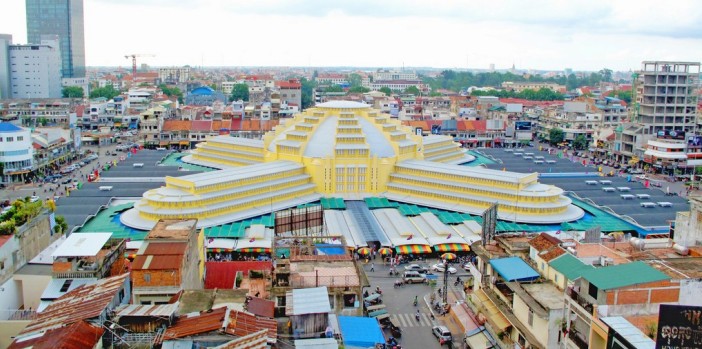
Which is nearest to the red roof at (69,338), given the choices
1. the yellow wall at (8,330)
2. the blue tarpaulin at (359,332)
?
the yellow wall at (8,330)

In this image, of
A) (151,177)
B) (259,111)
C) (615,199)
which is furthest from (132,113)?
(615,199)

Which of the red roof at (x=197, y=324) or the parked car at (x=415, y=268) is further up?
the red roof at (x=197, y=324)

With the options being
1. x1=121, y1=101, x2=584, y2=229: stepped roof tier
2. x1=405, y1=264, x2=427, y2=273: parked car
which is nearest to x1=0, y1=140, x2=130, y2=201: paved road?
x1=121, y1=101, x2=584, y2=229: stepped roof tier

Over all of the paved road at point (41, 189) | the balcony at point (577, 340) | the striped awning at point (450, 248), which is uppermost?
the balcony at point (577, 340)

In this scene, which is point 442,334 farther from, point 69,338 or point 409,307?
point 69,338

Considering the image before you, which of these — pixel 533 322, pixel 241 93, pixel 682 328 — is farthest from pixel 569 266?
pixel 241 93

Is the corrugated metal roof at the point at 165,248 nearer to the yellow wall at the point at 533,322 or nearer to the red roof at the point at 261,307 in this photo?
the red roof at the point at 261,307
